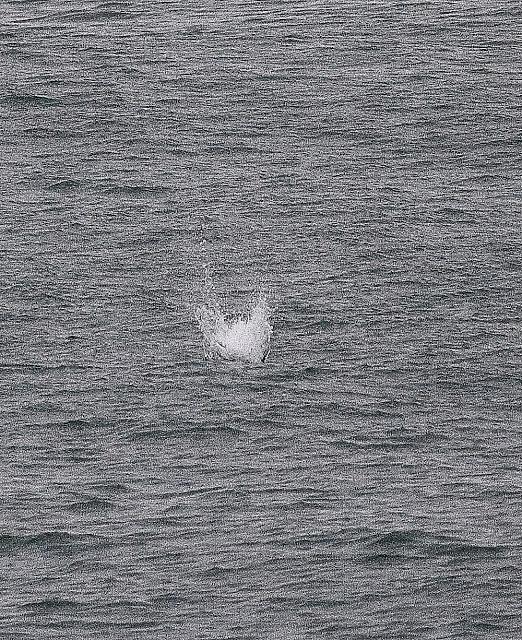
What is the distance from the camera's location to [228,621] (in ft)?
210

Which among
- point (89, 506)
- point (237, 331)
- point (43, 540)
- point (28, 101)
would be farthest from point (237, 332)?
point (28, 101)

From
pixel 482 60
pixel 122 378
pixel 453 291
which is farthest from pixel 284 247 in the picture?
pixel 482 60

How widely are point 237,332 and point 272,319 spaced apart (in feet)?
8.76

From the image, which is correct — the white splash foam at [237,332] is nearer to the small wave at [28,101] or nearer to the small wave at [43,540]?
the small wave at [43,540]

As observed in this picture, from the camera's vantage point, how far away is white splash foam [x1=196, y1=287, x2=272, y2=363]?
8450 cm

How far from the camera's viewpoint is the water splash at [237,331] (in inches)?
3327

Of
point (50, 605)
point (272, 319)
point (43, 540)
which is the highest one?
point (272, 319)

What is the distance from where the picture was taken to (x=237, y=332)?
8581 centimetres

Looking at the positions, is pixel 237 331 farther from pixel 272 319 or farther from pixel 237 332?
pixel 272 319

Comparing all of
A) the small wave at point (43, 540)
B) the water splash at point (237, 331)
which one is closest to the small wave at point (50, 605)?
the small wave at point (43, 540)

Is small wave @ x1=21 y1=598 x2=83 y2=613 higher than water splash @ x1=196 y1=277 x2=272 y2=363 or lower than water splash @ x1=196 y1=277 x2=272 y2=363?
lower

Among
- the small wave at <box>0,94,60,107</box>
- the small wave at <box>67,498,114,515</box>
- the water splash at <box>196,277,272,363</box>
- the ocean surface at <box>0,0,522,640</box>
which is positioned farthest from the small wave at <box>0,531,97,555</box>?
the small wave at <box>0,94,60,107</box>

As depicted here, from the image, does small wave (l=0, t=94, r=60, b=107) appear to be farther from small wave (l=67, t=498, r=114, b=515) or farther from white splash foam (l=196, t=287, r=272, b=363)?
small wave (l=67, t=498, r=114, b=515)

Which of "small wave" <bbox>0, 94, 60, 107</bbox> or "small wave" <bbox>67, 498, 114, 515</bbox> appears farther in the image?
"small wave" <bbox>0, 94, 60, 107</bbox>
